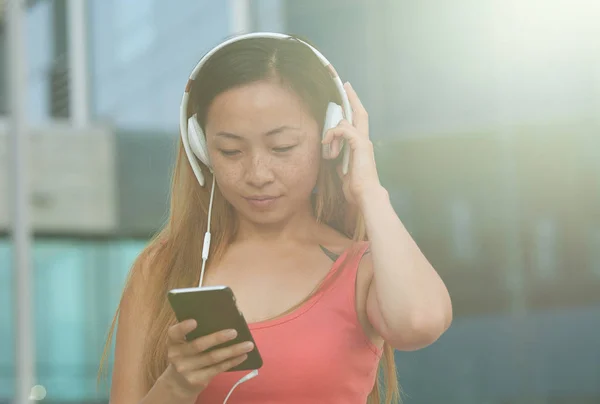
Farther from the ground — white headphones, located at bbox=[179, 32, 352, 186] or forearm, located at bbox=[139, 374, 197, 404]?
white headphones, located at bbox=[179, 32, 352, 186]

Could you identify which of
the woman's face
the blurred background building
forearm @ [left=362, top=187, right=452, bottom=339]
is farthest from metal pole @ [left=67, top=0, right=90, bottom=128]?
forearm @ [left=362, top=187, right=452, bottom=339]

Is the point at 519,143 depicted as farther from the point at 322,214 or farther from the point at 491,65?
the point at 322,214

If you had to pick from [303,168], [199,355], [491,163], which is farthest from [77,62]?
[199,355]

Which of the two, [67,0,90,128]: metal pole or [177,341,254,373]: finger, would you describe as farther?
[67,0,90,128]: metal pole

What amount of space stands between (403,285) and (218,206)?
260 mm

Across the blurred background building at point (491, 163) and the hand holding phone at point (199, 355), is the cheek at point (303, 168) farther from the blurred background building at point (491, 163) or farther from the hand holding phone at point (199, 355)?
the blurred background building at point (491, 163)

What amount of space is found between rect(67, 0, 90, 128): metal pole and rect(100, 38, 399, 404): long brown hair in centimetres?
A: 534

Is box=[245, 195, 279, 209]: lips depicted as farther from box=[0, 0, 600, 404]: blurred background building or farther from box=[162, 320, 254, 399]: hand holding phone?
box=[0, 0, 600, 404]: blurred background building

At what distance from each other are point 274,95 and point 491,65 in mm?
3974

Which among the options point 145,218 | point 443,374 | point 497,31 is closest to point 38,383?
point 145,218

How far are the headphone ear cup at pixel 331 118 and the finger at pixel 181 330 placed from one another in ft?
0.78

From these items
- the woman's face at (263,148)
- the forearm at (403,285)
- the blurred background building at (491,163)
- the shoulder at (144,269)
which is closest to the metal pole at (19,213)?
the blurred background building at (491,163)

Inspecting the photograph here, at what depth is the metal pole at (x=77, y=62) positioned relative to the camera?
6.21 metres

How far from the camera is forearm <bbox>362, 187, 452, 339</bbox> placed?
89 centimetres
